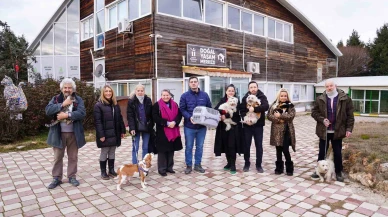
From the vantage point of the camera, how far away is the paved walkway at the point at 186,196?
3.38 meters

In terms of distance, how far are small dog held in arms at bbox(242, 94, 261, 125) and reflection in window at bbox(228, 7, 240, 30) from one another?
9.58 metres

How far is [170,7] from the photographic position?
35.5 ft

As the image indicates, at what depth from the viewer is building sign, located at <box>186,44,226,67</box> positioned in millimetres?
11383

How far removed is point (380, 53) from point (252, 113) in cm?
3434

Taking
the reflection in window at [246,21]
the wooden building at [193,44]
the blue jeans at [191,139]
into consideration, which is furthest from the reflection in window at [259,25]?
the blue jeans at [191,139]

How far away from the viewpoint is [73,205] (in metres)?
3.55

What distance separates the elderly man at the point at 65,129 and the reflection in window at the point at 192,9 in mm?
8129

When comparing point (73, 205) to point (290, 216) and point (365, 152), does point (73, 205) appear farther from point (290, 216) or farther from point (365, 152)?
point (365, 152)

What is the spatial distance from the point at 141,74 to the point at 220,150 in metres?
6.94

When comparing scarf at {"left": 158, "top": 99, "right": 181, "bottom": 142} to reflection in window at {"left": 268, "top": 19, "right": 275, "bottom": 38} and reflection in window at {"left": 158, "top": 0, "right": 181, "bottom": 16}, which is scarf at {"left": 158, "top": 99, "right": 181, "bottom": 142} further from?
reflection in window at {"left": 268, "top": 19, "right": 275, "bottom": 38}

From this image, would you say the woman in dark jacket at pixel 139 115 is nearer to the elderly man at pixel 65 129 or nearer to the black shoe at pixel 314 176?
the elderly man at pixel 65 129

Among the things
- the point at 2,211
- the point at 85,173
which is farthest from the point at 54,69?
the point at 2,211

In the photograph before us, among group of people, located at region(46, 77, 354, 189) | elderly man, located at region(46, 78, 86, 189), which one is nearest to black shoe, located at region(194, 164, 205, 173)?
group of people, located at region(46, 77, 354, 189)

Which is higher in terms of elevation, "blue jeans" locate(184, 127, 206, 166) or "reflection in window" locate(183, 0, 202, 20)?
"reflection in window" locate(183, 0, 202, 20)
